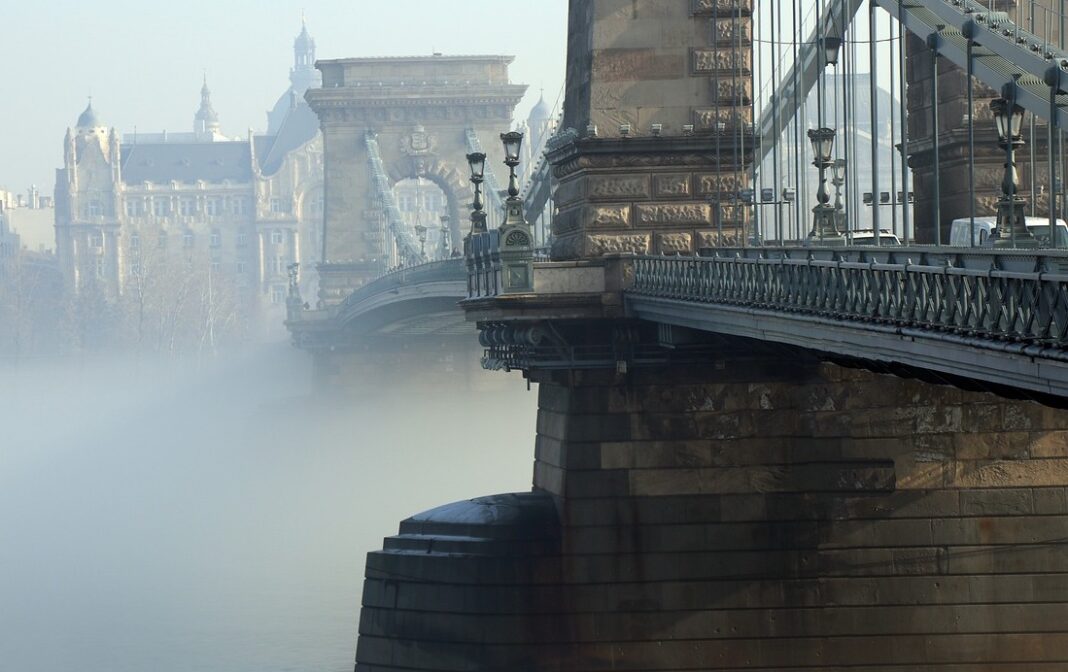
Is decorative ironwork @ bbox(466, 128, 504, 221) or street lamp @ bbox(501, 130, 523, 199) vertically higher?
decorative ironwork @ bbox(466, 128, 504, 221)

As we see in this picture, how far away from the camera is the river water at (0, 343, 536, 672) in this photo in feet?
155

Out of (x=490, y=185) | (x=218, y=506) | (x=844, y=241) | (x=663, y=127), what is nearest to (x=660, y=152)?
(x=663, y=127)

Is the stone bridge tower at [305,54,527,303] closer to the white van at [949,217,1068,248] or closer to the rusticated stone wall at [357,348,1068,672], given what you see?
the white van at [949,217,1068,248]

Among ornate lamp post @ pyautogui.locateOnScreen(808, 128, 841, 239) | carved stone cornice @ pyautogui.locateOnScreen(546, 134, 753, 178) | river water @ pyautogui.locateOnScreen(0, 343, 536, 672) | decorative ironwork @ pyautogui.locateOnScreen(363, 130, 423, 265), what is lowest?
river water @ pyautogui.locateOnScreen(0, 343, 536, 672)

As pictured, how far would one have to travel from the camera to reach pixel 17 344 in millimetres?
162250

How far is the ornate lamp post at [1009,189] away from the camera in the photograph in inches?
841

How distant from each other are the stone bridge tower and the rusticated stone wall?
94.0m

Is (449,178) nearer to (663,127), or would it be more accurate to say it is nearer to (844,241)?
(663,127)

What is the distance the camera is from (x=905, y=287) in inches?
852

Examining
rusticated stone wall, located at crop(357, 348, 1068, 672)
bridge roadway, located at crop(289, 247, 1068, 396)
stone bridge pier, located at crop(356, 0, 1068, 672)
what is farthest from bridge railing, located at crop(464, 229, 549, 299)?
rusticated stone wall, located at crop(357, 348, 1068, 672)

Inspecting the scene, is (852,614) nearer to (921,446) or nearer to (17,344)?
(921,446)

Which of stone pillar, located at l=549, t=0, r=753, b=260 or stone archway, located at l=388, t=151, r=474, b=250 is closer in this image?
stone pillar, located at l=549, t=0, r=753, b=260

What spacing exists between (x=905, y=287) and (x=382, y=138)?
108304mm

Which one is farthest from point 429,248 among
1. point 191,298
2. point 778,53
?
point 778,53
